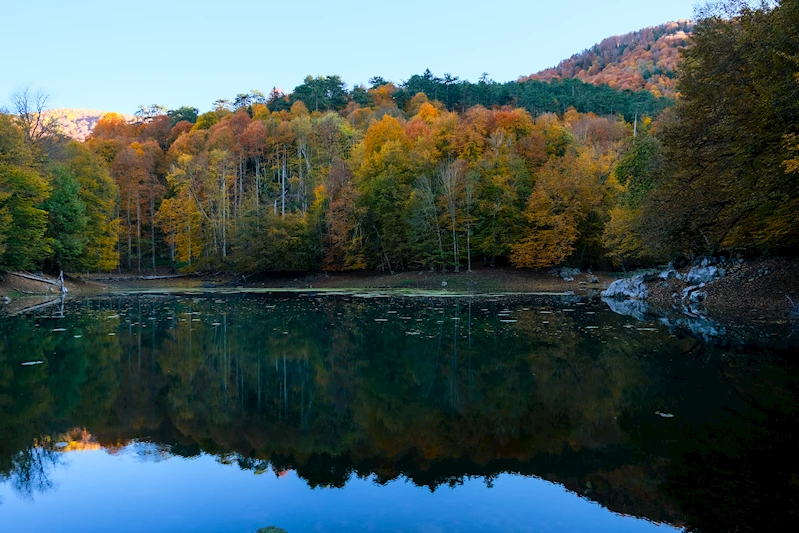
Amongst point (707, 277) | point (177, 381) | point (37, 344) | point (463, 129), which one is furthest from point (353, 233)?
point (177, 381)

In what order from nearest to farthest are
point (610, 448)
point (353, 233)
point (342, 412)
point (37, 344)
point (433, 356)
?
point (610, 448), point (342, 412), point (433, 356), point (37, 344), point (353, 233)

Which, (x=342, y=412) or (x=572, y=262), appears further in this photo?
(x=572, y=262)

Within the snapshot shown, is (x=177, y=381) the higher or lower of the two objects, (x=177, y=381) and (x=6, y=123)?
the lower

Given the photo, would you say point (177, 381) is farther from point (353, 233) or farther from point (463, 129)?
point (463, 129)

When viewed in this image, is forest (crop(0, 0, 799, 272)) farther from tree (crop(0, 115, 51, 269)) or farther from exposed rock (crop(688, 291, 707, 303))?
exposed rock (crop(688, 291, 707, 303))

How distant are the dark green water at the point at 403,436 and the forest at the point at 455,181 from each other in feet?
25.5

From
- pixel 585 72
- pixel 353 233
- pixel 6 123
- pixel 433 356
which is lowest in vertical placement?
pixel 433 356

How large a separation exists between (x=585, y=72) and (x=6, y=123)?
137039mm

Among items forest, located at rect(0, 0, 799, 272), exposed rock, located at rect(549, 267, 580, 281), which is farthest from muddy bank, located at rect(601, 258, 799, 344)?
exposed rock, located at rect(549, 267, 580, 281)

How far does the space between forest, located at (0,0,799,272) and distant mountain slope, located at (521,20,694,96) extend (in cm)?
2465

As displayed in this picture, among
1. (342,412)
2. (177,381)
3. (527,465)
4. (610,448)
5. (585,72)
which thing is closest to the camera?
(527,465)

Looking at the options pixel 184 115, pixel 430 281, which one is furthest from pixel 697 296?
pixel 184 115

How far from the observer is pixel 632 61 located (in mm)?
130250

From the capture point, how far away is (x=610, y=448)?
19.0 ft
